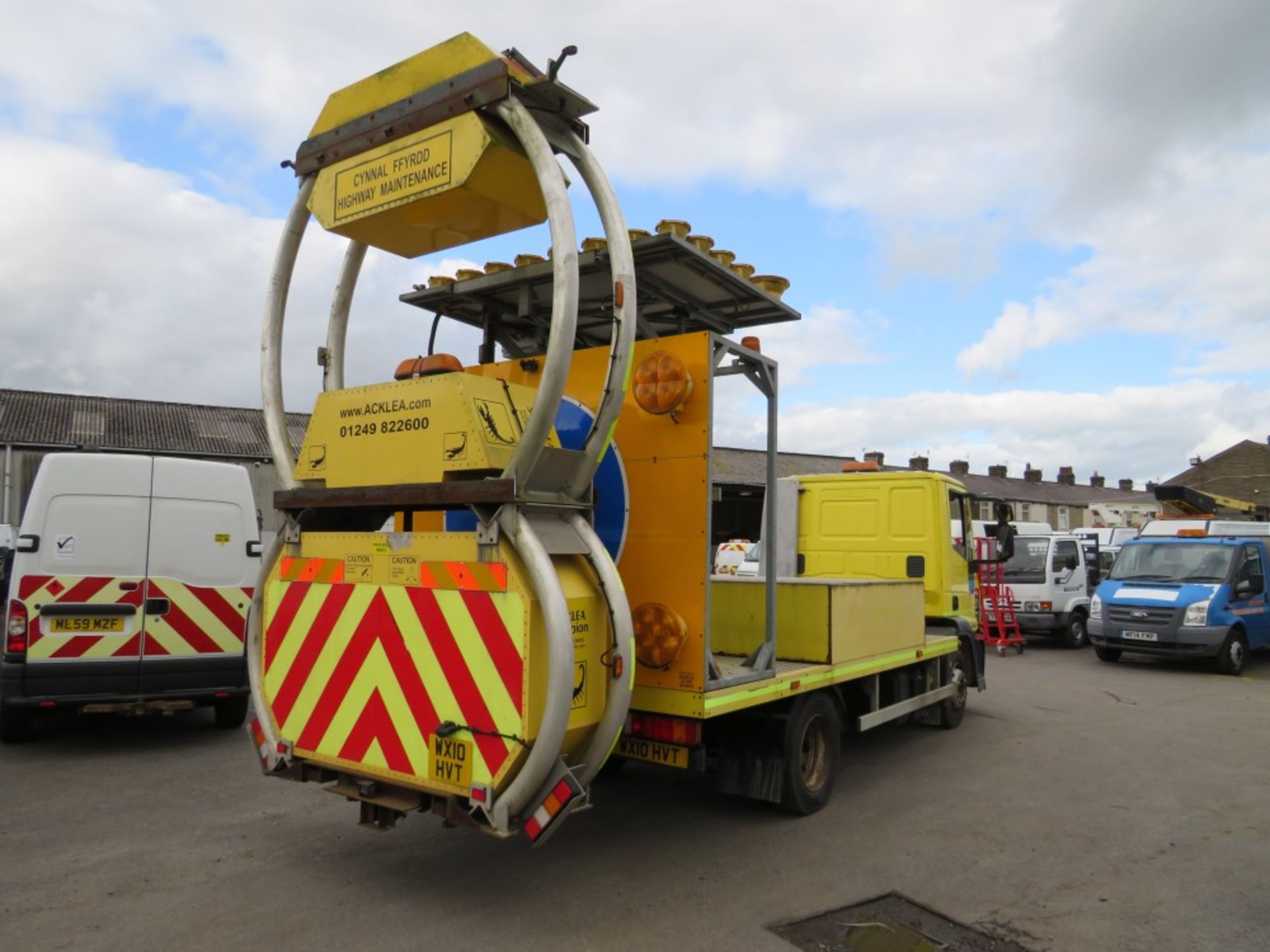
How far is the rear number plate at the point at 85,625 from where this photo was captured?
712 cm

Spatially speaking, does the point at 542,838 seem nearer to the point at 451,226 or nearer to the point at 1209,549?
the point at 451,226

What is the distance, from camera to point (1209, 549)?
1460 centimetres

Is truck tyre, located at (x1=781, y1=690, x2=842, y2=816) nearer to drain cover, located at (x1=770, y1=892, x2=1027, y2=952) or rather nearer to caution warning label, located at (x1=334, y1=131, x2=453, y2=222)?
drain cover, located at (x1=770, y1=892, x2=1027, y2=952)

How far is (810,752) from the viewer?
584 centimetres

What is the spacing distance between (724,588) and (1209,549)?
12.4 m

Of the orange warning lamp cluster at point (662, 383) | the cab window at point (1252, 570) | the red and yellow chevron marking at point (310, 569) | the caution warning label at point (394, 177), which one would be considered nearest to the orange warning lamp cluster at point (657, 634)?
the orange warning lamp cluster at point (662, 383)

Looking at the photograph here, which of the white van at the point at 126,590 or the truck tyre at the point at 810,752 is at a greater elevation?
the white van at the point at 126,590

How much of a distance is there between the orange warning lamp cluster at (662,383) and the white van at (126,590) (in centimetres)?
485

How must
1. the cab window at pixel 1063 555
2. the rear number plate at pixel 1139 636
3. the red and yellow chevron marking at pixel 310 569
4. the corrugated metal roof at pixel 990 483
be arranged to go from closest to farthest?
the red and yellow chevron marking at pixel 310 569
the rear number plate at pixel 1139 636
the cab window at pixel 1063 555
the corrugated metal roof at pixel 990 483

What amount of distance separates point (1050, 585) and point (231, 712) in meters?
→ 14.5

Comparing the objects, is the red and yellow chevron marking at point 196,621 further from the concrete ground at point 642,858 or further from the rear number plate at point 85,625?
the concrete ground at point 642,858

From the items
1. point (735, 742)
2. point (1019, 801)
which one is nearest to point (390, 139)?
point (735, 742)

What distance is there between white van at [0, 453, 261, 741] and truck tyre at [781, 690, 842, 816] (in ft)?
16.1

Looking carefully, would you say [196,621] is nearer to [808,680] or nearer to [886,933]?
[808,680]
